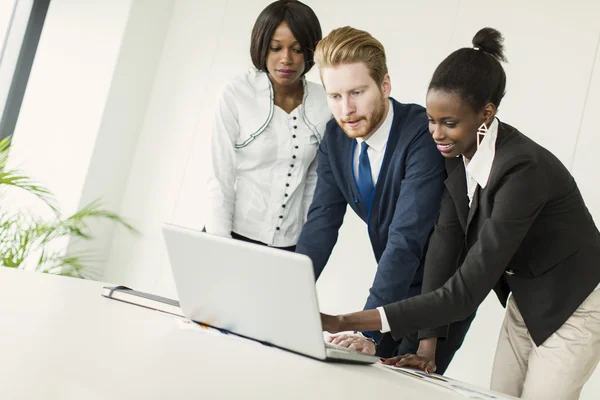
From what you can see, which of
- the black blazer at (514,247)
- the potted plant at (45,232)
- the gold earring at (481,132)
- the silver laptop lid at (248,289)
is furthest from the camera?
the potted plant at (45,232)

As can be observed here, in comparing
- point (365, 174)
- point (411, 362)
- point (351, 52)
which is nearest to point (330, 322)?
point (411, 362)

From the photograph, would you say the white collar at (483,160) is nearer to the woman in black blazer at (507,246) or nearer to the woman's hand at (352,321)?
the woman in black blazer at (507,246)

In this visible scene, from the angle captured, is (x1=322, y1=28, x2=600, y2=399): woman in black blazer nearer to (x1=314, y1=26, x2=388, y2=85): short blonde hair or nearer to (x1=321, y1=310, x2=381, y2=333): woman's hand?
(x1=321, y1=310, x2=381, y2=333): woman's hand

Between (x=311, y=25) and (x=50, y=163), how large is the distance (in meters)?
2.45

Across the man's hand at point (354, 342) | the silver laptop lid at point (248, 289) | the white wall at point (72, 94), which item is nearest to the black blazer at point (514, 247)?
the man's hand at point (354, 342)

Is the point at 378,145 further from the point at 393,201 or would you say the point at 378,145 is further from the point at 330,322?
the point at 330,322

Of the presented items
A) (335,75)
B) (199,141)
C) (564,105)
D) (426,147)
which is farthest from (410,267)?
(199,141)

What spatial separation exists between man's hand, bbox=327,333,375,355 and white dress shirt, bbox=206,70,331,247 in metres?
0.80

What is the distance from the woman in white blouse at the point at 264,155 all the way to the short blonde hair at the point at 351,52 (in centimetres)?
31

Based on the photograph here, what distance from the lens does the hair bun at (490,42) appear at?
1.70 m

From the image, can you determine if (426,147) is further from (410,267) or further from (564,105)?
(564,105)

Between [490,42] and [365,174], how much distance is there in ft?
1.63

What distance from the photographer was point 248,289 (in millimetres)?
1201

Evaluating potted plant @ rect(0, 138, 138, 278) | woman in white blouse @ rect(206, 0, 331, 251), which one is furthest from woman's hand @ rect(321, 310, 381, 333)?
potted plant @ rect(0, 138, 138, 278)
